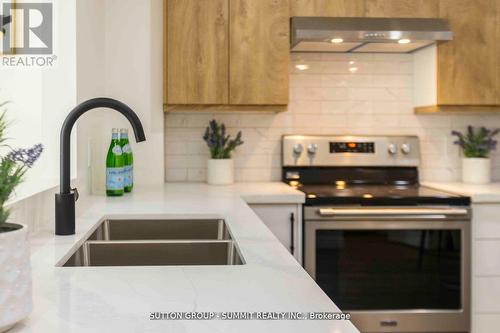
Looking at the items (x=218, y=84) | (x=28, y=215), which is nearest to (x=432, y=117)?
(x=218, y=84)

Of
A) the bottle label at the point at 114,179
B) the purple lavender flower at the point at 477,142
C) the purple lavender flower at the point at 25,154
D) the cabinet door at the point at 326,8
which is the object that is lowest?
the bottle label at the point at 114,179

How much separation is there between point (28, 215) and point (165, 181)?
1.71 m

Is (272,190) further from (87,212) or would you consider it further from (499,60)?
(499,60)

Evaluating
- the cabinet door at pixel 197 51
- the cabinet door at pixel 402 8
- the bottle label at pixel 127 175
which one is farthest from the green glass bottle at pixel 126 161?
the cabinet door at pixel 402 8

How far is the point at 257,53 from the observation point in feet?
9.30

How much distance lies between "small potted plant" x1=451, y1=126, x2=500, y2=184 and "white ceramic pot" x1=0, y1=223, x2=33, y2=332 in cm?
283

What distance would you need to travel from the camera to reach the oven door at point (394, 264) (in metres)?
2.53

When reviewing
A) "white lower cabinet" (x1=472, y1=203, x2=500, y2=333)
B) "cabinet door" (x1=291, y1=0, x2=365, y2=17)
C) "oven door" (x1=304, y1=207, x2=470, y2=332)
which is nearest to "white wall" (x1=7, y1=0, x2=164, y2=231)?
"cabinet door" (x1=291, y1=0, x2=365, y2=17)

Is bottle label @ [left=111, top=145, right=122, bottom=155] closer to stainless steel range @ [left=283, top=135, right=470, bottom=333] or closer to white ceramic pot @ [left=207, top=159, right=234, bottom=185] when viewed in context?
white ceramic pot @ [left=207, top=159, right=234, bottom=185]

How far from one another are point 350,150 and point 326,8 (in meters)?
0.82

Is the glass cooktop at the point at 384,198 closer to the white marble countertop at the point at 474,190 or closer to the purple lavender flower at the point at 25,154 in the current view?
the white marble countertop at the point at 474,190

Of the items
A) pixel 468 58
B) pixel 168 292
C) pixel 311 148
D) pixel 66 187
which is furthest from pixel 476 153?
pixel 168 292

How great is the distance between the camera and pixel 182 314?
799 millimetres

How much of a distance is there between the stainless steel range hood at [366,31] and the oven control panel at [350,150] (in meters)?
0.56
